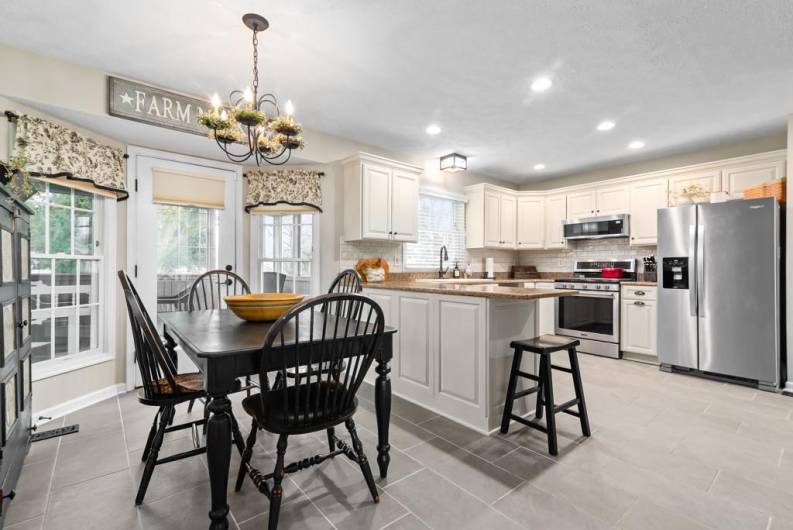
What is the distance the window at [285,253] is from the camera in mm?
4055

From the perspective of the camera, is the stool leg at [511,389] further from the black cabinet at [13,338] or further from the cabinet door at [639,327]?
the cabinet door at [639,327]

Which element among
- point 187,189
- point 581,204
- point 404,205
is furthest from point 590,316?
point 187,189

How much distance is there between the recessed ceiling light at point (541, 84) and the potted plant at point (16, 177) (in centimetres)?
336

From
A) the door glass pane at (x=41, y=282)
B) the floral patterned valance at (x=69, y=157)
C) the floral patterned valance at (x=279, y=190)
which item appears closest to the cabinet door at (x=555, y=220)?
the floral patterned valance at (x=279, y=190)

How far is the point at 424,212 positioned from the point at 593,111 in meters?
2.28

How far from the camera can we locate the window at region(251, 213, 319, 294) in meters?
4.05

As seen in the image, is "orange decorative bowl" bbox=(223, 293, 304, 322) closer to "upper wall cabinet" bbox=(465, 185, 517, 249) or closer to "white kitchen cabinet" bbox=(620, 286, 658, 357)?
"upper wall cabinet" bbox=(465, 185, 517, 249)

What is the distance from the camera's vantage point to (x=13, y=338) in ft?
5.95

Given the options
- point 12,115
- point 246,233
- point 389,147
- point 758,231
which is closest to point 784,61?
point 758,231

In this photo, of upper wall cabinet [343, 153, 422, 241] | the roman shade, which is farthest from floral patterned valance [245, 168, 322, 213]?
upper wall cabinet [343, 153, 422, 241]

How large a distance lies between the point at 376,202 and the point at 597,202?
3.15 m

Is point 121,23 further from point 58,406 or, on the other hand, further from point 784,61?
point 784,61

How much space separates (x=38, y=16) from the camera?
2.19 meters

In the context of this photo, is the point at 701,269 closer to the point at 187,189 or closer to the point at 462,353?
the point at 462,353
